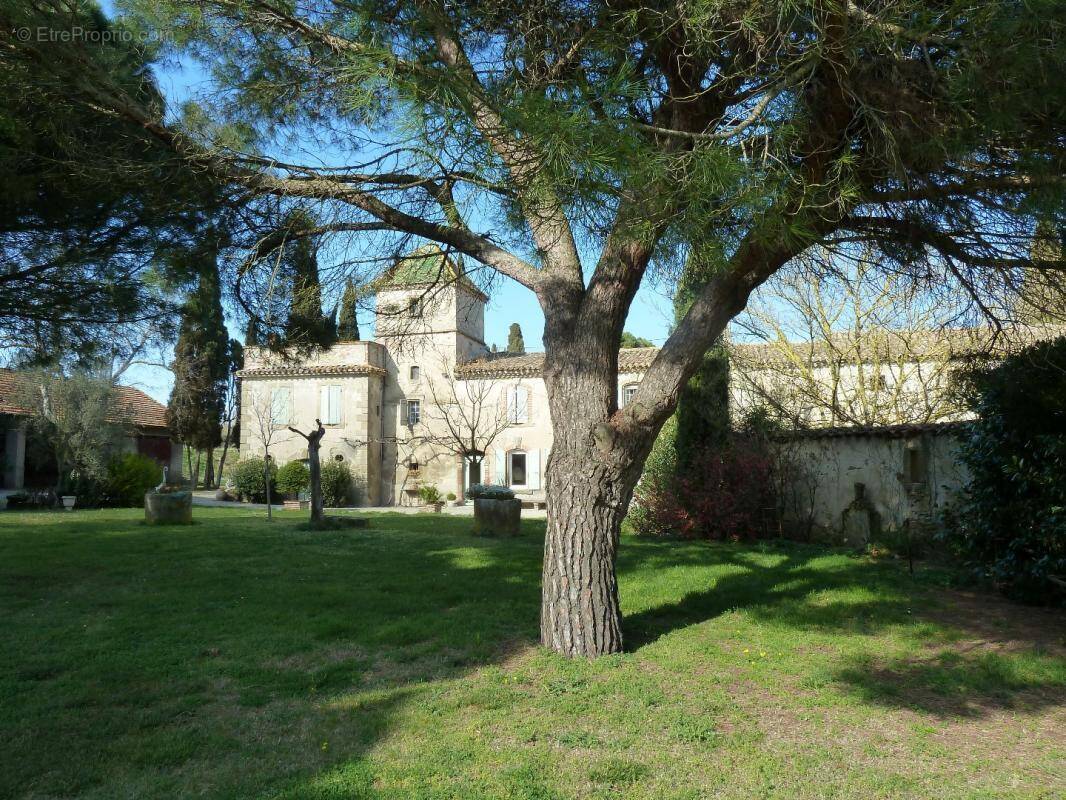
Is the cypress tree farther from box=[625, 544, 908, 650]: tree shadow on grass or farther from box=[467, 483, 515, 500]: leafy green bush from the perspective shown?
box=[467, 483, 515, 500]: leafy green bush

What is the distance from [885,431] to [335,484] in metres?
18.4

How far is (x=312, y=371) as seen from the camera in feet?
87.7

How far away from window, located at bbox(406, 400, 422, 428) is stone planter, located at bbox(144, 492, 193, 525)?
13.9 m

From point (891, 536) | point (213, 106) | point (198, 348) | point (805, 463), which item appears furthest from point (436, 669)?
point (198, 348)

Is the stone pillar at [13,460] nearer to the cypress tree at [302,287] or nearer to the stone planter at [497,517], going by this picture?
the stone planter at [497,517]

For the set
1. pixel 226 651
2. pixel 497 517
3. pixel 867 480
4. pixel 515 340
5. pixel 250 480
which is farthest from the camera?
pixel 515 340

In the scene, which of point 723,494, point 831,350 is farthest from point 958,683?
point 831,350

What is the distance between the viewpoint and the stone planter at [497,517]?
1248 cm

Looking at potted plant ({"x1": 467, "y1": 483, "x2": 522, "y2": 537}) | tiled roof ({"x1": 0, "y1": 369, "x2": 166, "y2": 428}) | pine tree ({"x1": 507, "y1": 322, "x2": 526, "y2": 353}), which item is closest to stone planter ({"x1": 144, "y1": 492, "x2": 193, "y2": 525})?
potted plant ({"x1": 467, "y1": 483, "x2": 522, "y2": 537})

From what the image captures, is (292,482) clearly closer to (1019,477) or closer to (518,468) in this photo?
(518,468)

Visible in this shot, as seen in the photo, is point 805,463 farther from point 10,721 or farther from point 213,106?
point 10,721

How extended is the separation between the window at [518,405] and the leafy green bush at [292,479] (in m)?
7.13

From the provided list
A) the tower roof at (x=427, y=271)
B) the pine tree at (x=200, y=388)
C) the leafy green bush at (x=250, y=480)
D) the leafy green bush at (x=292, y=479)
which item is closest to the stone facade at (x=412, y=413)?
the leafy green bush at (x=250, y=480)

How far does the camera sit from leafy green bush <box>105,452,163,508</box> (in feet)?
62.5
